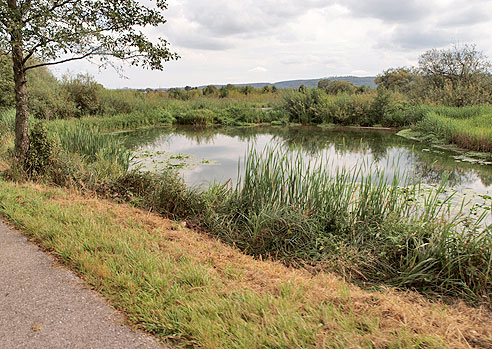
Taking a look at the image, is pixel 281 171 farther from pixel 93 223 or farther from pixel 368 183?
pixel 93 223

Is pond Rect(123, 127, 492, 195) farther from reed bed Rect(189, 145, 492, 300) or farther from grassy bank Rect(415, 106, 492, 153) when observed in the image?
grassy bank Rect(415, 106, 492, 153)

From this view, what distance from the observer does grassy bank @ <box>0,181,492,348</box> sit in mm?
2279

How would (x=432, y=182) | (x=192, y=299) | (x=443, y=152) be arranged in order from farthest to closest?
1. (x=443, y=152)
2. (x=432, y=182)
3. (x=192, y=299)

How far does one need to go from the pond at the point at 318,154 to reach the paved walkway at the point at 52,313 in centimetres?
337

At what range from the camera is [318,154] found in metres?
12.0

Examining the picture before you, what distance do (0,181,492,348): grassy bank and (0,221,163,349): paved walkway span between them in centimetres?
11

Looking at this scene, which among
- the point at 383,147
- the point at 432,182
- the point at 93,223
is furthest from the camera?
the point at 383,147

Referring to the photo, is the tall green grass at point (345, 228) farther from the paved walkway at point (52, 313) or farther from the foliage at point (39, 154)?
the paved walkway at point (52, 313)

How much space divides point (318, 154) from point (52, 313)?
1030 cm

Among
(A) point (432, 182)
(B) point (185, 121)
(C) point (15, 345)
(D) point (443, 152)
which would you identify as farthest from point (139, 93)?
(C) point (15, 345)

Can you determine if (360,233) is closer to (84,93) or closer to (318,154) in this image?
(318,154)

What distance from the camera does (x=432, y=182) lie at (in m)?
8.74

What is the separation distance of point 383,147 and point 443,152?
224cm

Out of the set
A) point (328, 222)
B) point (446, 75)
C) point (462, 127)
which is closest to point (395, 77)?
point (446, 75)
